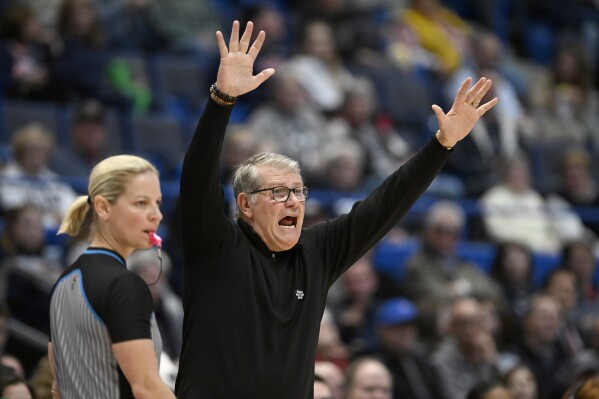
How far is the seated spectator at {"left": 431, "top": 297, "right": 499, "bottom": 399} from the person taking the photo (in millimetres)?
6965

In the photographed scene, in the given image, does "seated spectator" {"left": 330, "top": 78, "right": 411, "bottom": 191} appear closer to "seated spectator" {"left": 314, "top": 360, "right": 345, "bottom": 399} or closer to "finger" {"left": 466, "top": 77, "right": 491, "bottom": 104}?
"seated spectator" {"left": 314, "top": 360, "right": 345, "bottom": 399}

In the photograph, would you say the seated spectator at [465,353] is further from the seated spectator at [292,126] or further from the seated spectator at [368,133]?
the seated spectator at [368,133]

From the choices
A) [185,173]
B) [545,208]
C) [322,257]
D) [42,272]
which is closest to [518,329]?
[545,208]

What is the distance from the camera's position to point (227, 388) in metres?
3.38

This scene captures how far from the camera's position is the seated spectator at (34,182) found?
7.12 metres

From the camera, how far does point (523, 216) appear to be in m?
9.55

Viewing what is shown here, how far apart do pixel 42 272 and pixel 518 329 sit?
10.9 feet

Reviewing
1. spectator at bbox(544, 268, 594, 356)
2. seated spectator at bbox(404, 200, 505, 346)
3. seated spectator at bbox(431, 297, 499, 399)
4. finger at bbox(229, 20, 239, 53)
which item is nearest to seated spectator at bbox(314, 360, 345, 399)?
seated spectator at bbox(431, 297, 499, 399)

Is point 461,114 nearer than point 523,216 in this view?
Yes

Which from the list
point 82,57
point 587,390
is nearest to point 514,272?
point 82,57

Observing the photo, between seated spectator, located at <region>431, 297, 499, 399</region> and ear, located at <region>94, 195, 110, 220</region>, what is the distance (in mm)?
3944

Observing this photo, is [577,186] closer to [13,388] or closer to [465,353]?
[465,353]

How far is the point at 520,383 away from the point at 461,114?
3.05 metres

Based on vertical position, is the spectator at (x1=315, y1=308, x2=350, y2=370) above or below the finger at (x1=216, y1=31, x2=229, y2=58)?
below
